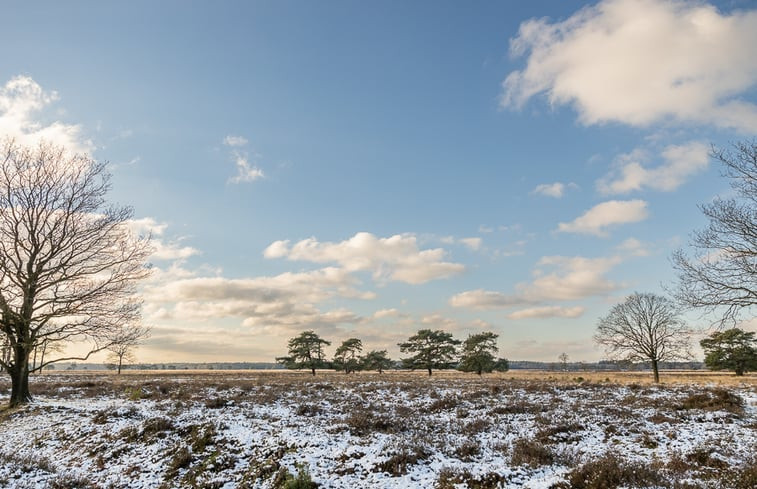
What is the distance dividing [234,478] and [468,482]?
18.2 feet

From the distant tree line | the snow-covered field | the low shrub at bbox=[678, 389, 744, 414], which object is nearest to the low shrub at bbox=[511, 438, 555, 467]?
the snow-covered field

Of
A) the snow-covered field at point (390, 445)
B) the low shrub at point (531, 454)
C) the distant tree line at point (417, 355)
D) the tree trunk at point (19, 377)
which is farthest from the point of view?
the distant tree line at point (417, 355)

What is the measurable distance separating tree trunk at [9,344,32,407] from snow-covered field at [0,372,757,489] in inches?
60.3

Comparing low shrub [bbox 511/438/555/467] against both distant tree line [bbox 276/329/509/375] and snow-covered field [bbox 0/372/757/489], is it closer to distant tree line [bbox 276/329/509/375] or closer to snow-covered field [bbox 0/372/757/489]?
snow-covered field [bbox 0/372/757/489]

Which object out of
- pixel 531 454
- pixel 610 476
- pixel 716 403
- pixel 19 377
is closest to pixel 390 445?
pixel 531 454

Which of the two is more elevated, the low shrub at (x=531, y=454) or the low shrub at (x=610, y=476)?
the low shrub at (x=610, y=476)

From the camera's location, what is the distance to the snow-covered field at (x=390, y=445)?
29.8 feet

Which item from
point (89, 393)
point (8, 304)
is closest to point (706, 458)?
point (8, 304)

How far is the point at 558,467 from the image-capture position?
374 inches

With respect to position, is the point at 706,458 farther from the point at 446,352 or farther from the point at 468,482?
the point at 446,352

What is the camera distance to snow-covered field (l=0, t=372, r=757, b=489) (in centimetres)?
908

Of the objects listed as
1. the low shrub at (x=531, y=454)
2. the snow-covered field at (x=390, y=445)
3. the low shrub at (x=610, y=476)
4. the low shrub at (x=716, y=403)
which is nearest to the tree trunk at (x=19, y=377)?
the snow-covered field at (x=390, y=445)

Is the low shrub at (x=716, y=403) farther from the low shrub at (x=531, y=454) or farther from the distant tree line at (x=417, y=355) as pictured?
the distant tree line at (x=417, y=355)

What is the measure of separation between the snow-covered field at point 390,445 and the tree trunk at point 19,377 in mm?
1531
